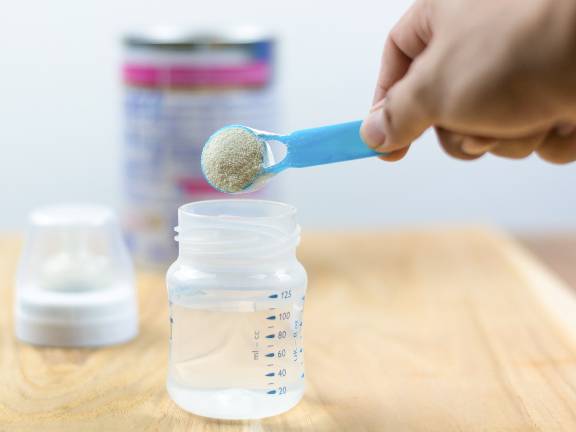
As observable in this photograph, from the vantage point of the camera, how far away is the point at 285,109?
53.8 inches

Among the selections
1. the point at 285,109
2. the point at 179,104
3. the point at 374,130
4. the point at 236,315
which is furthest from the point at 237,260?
the point at 285,109

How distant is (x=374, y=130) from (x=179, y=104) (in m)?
0.52

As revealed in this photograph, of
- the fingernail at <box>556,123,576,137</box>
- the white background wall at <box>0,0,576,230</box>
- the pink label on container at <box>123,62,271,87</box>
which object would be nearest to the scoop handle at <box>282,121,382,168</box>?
the fingernail at <box>556,123,576,137</box>

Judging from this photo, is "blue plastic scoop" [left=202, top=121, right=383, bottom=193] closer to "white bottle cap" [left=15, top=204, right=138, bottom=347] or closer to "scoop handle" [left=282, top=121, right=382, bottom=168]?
"scoop handle" [left=282, top=121, right=382, bottom=168]

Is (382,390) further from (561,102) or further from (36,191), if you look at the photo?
(36,191)

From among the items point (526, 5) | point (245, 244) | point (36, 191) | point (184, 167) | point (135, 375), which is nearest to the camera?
point (526, 5)

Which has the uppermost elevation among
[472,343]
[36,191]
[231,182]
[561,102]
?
[561,102]

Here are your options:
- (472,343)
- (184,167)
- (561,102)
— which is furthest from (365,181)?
(561,102)

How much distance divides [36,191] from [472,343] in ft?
2.67

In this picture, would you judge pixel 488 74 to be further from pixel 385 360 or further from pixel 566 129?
pixel 385 360

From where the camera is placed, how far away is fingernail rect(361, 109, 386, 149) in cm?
65

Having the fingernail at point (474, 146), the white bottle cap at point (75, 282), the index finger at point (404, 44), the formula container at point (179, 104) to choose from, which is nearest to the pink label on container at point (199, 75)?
the formula container at point (179, 104)

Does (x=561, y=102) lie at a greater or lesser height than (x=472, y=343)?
greater

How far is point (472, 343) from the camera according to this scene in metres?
0.94
